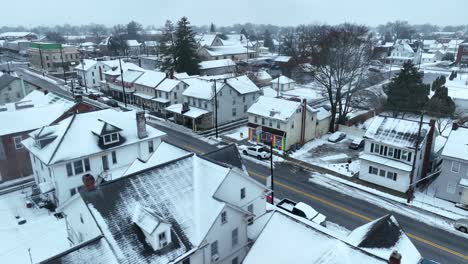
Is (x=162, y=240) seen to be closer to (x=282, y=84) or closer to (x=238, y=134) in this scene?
(x=238, y=134)

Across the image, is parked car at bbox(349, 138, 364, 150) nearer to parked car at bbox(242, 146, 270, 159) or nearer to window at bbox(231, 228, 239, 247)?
parked car at bbox(242, 146, 270, 159)

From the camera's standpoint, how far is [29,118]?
39812mm

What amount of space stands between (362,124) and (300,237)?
4607 cm

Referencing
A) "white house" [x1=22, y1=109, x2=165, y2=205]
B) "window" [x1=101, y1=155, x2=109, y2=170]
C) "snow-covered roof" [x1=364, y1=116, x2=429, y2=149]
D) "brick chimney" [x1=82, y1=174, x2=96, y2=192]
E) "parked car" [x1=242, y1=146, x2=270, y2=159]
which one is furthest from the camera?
"parked car" [x1=242, y1=146, x2=270, y2=159]

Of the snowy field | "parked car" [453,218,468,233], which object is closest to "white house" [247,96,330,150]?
the snowy field

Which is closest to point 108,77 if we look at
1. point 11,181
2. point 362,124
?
point 11,181

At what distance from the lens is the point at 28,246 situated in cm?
2623

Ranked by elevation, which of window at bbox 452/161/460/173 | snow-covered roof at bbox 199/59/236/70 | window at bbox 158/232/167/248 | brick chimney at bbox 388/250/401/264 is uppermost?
snow-covered roof at bbox 199/59/236/70

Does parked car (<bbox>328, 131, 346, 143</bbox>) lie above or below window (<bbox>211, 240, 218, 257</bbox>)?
below

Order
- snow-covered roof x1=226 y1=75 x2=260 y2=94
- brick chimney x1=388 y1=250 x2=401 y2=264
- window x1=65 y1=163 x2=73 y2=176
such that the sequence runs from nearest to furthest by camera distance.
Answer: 1. brick chimney x1=388 y1=250 x2=401 y2=264
2. window x1=65 y1=163 x2=73 y2=176
3. snow-covered roof x1=226 y1=75 x2=260 y2=94

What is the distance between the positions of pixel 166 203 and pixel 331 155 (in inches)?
1181

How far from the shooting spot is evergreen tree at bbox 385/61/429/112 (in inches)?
2031

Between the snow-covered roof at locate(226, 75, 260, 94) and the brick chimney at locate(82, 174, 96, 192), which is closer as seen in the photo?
the brick chimney at locate(82, 174, 96, 192)

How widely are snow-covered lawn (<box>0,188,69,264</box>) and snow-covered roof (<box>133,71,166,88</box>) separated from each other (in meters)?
38.4
